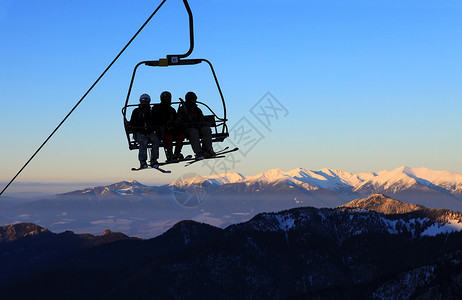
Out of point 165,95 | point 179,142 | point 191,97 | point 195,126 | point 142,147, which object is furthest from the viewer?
point 195,126

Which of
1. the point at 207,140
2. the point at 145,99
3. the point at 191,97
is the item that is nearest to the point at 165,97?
the point at 145,99

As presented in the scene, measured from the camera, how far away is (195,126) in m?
26.9

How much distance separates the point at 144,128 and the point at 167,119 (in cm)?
120

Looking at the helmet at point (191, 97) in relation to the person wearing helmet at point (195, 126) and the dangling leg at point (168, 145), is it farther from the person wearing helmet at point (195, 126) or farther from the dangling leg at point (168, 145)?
the dangling leg at point (168, 145)

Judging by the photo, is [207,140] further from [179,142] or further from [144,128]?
[144,128]

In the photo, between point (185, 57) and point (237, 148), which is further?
point (237, 148)

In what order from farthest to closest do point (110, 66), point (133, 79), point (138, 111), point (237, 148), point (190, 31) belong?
point (138, 111), point (237, 148), point (133, 79), point (190, 31), point (110, 66)

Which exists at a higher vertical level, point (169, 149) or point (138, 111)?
point (138, 111)

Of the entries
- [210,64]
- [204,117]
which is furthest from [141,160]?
[210,64]

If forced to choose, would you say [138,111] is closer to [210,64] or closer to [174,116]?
[174,116]

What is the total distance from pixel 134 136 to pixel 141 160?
166cm

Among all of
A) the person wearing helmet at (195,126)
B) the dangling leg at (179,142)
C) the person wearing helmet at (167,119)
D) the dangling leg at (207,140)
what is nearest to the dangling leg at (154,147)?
the person wearing helmet at (167,119)

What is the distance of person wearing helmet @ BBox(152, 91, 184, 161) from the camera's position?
84.7 ft

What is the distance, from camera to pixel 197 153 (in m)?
26.0
